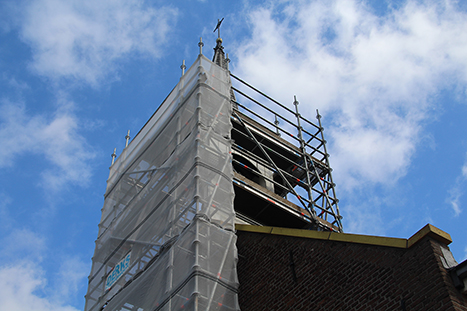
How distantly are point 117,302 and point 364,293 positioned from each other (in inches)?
274

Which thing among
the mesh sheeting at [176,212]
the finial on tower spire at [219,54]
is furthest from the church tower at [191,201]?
the finial on tower spire at [219,54]

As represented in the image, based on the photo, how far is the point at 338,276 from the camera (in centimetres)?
1042

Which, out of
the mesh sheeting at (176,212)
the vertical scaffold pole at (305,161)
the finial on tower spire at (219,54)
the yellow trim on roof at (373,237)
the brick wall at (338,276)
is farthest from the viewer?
the finial on tower spire at (219,54)

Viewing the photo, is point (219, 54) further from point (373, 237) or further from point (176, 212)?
point (373, 237)

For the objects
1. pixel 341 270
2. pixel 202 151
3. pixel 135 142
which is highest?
pixel 135 142

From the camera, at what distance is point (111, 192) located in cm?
1850

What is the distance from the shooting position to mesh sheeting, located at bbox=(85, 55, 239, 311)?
1207 cm

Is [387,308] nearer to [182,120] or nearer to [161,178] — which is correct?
[161,178]

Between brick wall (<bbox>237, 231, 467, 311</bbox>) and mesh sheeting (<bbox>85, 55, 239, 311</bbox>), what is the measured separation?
60 cm

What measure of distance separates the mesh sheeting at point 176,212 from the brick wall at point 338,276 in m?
0.60

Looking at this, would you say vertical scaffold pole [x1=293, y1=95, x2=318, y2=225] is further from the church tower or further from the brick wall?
the brick wall

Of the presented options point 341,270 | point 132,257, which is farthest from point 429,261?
point 132,257

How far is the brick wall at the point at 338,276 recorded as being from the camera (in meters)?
8.77

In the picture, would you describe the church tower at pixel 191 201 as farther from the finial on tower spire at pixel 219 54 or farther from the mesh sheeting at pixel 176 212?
the finial on tower spire at pixel 219 54
